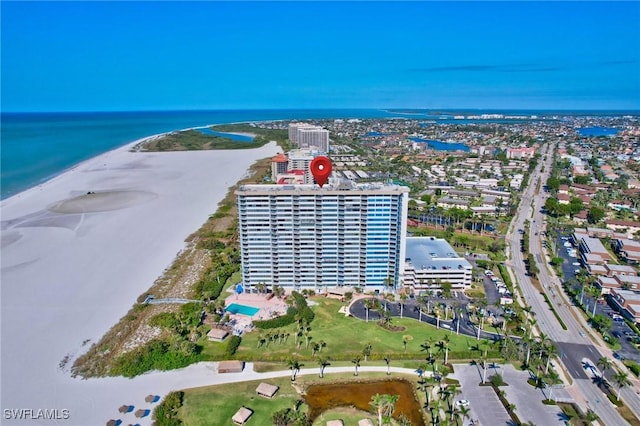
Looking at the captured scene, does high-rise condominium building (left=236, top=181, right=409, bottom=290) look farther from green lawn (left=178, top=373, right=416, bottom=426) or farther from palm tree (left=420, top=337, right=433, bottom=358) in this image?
green lawn (left=178, top=373, right=416, bottom=426)

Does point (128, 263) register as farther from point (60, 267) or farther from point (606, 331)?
point (606, 331)

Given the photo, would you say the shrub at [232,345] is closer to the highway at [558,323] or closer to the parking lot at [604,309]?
the highway at [558,323]

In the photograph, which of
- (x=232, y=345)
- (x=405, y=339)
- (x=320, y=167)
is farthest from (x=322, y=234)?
(x=232, y=345)

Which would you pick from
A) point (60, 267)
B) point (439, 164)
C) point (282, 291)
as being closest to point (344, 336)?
point (282, 291)

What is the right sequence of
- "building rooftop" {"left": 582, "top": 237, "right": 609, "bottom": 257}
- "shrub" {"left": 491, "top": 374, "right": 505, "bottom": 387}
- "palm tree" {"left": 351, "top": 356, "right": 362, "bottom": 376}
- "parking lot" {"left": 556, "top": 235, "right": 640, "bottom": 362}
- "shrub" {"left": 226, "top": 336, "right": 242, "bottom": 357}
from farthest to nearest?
1. "building rooftop" {"left": 582, "top": 237, "right": 609, "bottom": 257}
2. "parking lot" {"left": 556, "top": 235, "right": 640, "bottom": 362}
3. "shrub" {"left": 226, "top": 336, "right": 242, "bottom": 357}
4. "palm tree" {"left": 351, "top": 356, "right": 362, "bottom": 376}
5. "shrub" {"left": 491, "top": 374, "right": 505, "bottom": 387}

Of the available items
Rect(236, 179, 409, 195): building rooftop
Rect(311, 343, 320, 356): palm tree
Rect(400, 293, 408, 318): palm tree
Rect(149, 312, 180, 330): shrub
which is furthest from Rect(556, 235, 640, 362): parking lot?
Rect(149, 312, 180, 330): shrub
